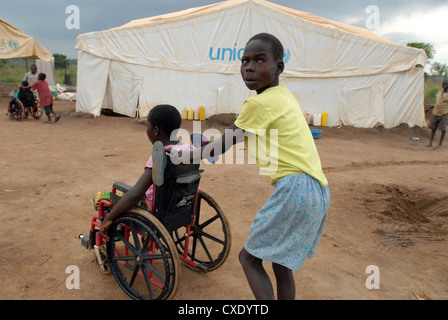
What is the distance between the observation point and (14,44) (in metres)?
12.8

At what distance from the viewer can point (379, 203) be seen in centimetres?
418

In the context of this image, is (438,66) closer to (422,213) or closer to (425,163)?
(425,163)

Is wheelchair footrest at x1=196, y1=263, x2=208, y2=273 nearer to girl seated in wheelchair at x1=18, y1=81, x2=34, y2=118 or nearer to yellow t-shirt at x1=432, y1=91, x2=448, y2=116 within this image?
yellow t-shirt at x1=432, y1=91, x2=448, y2=116

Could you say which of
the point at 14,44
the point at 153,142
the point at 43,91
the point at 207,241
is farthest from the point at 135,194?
the point at 14,44

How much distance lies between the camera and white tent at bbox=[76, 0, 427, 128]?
10734mm

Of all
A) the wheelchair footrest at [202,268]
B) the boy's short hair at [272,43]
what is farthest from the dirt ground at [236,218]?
the boy's short hair at [272,43]

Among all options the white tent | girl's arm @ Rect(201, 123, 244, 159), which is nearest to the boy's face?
girl's arm @ Rect(201, 123, 244, 159)

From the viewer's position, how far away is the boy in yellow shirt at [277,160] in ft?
4.85

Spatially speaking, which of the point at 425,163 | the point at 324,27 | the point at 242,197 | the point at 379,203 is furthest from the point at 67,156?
the point at 324,27

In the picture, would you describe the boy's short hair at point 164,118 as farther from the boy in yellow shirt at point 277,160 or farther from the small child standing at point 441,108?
the small child standing at point 441,108

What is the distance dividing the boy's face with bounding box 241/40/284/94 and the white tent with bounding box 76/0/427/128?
32.1ft

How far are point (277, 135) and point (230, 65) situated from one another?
9.96 metres

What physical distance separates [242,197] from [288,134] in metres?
2.82

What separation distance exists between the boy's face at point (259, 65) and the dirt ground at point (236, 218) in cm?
150
